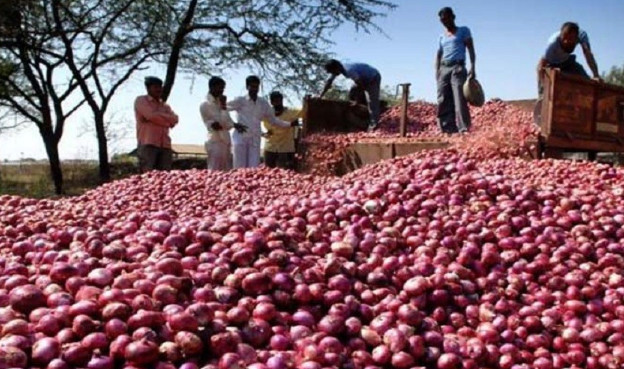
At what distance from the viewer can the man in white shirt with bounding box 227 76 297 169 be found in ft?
28.2

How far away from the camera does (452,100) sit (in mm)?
8641

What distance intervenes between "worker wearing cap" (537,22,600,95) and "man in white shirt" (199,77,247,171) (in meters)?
3.88

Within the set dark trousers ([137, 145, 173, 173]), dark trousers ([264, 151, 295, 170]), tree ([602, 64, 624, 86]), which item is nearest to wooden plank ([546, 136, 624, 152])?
dark trousers ([264, 151, 295, 170])

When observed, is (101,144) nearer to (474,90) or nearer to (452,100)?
(452,100)

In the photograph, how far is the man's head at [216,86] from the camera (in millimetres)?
8109

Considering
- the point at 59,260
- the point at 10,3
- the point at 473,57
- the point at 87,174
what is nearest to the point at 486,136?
the point at 473,57

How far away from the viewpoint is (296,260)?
2.48 metres

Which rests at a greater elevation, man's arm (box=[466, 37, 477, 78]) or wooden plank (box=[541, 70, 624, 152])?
man's arm (box=[466, 37, 477, 78])

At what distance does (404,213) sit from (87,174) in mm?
19532

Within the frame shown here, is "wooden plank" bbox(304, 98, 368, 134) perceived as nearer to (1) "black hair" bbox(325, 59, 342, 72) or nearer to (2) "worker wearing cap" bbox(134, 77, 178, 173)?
(1) "black hair" bbox(325, 59, 342, 72)

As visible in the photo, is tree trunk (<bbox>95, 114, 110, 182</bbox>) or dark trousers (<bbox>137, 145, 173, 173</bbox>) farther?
tree trunk (<bbox>95, 114, 110, 182</bbox>)

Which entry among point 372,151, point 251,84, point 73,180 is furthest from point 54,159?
point 372,151

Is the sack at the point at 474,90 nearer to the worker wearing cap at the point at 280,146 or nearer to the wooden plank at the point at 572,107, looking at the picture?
the wooden plank at the point at 572,107

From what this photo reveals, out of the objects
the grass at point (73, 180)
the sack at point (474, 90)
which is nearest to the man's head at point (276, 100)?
the sack at point (474, 90)
